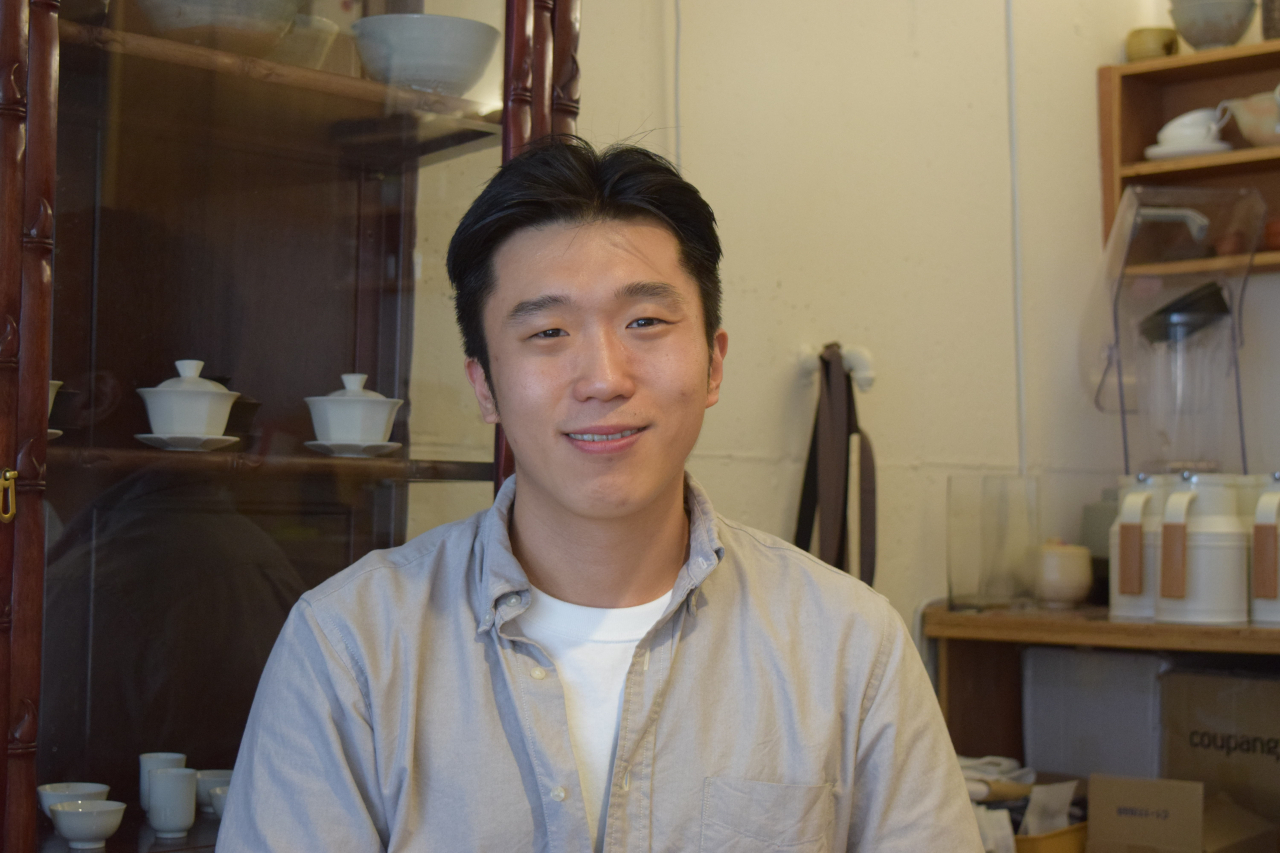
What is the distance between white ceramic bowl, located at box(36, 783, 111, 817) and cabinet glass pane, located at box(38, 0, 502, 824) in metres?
0.02

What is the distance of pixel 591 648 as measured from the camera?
1439 mm

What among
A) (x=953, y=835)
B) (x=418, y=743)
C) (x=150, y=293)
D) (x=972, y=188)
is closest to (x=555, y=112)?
(x=150, y=293)

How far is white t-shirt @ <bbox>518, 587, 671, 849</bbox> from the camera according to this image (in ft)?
4.52

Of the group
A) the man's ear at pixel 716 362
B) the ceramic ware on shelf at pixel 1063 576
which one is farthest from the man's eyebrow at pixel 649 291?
the ceramic ware on shelf at pixel 1063 576

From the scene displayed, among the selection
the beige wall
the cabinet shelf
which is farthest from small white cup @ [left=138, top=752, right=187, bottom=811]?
the beige wall

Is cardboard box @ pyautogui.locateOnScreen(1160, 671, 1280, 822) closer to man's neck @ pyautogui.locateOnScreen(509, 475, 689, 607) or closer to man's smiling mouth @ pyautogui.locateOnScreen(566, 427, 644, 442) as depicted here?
man's neck @ pyautogui.locateOnScreen(509, 475, 689, 607)

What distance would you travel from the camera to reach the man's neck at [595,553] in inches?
57.7

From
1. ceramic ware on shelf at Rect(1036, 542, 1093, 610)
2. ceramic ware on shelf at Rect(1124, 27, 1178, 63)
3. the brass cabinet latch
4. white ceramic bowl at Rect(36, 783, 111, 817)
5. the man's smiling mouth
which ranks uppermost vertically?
ceramic ware on shelf at Rect(1124, 27, 1178, 63)

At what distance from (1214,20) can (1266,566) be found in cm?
155

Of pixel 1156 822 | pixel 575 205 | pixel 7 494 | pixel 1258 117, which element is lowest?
pixel 1156 822

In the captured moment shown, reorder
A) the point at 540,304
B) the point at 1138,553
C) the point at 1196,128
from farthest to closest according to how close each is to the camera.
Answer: the point at 1196,128
the point at 1138,553
the point at 540,304

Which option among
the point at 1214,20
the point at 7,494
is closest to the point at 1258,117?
the point at 1214,20

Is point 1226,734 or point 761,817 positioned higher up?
point 761,817

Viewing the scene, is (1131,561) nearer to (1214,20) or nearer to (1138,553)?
(1138,553)
